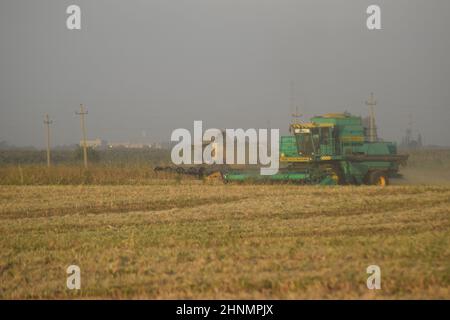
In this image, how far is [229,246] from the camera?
851cm

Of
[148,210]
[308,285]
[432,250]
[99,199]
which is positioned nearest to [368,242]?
[432,250]

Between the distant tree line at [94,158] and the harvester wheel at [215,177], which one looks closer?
the harvester wheel at [215,177]

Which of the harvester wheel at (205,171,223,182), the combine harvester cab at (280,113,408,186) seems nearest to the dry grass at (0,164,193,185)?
the harvester wheel at (205,171,223,182)

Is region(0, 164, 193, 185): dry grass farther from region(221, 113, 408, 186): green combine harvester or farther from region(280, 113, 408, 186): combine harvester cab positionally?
region(280, 113, 408, 186): combine harvester cab

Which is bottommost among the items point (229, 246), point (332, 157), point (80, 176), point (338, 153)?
point (80, 176)

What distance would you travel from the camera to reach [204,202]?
15.2 meters

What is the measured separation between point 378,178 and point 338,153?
71.2 inches

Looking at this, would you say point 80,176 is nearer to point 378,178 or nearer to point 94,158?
point 378,178

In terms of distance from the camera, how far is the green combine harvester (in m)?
19.5

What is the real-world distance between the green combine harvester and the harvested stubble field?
13.0 ft

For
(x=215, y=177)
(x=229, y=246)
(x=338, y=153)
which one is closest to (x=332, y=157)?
(x=338, y=153)

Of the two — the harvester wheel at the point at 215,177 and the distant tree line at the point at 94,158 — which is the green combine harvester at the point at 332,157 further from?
the distant tree line at the point at 94,158

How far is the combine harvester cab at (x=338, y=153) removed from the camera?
1958 centimetres

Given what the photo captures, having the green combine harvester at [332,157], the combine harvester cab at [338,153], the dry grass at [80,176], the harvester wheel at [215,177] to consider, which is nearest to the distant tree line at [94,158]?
the dry grass at [80,176]
